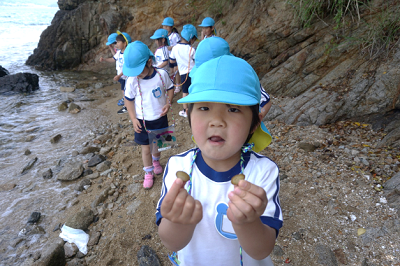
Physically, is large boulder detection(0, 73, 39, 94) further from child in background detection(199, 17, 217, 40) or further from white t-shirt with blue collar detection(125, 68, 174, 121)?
white t-shirt with blue collar detection(125, 68, 174, 121)

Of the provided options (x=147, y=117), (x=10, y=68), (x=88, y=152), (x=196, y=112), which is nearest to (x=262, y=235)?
(x=196, y=112)

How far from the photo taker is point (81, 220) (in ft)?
9.75

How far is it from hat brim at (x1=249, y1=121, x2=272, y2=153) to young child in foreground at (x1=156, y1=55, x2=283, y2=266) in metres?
0.02

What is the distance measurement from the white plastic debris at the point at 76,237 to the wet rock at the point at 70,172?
4.02ft

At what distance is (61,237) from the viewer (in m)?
2.86

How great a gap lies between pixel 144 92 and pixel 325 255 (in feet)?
8.99

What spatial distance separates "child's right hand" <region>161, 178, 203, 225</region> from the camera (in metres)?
0.95

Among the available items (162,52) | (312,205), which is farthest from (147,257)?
(162,52)

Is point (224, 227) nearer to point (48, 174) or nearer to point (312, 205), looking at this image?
point (312, 205)

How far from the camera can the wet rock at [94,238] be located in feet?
8.96

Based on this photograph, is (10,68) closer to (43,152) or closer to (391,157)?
(43,152)

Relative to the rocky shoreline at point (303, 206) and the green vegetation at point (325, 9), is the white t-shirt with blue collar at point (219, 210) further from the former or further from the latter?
the green vegetation at point (325, 9)

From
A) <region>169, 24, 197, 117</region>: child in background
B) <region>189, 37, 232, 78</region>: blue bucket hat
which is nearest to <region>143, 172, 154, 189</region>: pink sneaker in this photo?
<region>189, 37, 232, 78</region>: blue bucket hat

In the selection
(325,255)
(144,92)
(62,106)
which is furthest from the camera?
(62,106)
